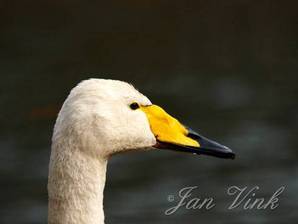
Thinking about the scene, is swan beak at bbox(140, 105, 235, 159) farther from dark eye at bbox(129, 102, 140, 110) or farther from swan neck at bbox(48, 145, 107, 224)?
swan neck at bbox(48, 145, 107, 224)

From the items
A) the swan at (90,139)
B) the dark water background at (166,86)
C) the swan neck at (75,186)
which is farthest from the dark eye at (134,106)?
the dark water background at (166,86)

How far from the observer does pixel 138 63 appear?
15008 millimetres

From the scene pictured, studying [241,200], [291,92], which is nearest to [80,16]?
[291,92]

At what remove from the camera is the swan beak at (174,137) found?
6.11 meters

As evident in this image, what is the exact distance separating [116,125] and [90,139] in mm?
174

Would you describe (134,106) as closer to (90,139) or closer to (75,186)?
(90,139)

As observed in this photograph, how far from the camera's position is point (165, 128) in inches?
242
